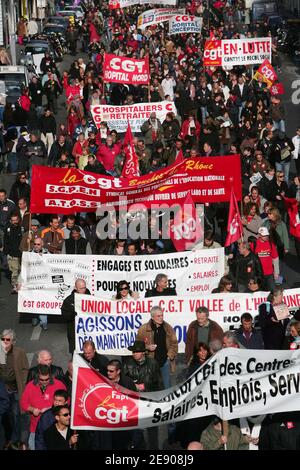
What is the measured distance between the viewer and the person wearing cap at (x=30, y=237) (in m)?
18.5

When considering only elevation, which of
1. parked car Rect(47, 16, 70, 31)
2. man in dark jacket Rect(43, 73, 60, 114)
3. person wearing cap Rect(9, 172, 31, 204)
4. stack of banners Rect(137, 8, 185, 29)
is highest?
person wearing cap Rect(9, 172, 31, 204)

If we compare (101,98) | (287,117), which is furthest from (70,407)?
(287,117)

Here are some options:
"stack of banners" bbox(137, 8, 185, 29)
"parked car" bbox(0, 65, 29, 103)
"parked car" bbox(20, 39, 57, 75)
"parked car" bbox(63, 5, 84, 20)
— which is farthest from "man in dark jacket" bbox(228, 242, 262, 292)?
"parked car" bbox(63, 5, 84, 20)

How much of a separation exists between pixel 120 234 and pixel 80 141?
6024 millimetres

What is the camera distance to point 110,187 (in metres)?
18.6

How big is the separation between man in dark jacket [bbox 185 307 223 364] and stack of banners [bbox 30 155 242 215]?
183 inches

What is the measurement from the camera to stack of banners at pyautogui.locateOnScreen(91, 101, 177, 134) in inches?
1050

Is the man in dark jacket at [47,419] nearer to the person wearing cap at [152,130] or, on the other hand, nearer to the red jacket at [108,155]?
the red jacket at [108,155]

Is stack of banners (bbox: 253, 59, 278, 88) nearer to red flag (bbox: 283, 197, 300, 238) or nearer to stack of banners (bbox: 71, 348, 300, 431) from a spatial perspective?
red flag (bbox: 283, 197, 300, 238)

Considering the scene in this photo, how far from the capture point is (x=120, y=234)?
1894cm

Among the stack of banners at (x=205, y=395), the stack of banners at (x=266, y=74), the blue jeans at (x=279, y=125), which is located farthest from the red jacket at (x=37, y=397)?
the stack of banners at (x=266, y=74)

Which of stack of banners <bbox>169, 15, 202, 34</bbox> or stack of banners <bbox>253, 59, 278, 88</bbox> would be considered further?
stack of banners <bbox>169, 15, 202, 34</bbox>

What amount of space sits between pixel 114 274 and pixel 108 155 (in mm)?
6595
